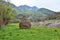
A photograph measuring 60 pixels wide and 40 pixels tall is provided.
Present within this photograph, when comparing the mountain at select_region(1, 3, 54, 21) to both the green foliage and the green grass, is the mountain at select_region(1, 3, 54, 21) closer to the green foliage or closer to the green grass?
the green foliage

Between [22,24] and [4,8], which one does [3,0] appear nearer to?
[4,8]

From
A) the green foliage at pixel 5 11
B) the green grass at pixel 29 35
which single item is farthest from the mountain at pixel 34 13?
the green grass at pixel 29 35

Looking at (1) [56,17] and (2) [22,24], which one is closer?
(2) [22,24]

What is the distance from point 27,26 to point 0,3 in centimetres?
714

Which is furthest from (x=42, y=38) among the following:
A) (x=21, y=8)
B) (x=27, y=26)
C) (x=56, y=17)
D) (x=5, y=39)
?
(x=21, y=8)

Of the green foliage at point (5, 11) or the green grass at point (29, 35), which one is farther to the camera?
the green foliage at point (5, 11)

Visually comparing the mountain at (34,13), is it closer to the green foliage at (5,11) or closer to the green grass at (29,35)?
the green foliage at (5,11)

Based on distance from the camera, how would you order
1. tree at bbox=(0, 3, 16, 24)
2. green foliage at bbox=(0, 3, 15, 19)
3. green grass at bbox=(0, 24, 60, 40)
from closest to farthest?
1. green grass at bbox=(0, 24, 60, 40)
2. tree at bbox=(0, 3, 16, 24)
3. green foliage at bbox=(0, 3, 15, 19)

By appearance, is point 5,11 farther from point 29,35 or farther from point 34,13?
point 34,13

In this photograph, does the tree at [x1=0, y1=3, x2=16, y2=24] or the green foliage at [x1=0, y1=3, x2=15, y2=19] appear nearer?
the tree at [x1=0, y1=3, x2=16, y2=24]

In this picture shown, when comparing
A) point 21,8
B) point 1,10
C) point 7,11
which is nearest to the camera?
point 1,10

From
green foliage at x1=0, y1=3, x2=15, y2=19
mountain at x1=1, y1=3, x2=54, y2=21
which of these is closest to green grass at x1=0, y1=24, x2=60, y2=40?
green foliage at x1=0, y1=3, x2=15, y2=19

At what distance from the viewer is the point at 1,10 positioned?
25.5m

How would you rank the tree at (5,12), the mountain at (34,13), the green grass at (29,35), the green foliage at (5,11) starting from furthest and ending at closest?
the mountain at (34,13), the green foliage at (5,11), the tree at (5,12), the green grass at (29,35)
